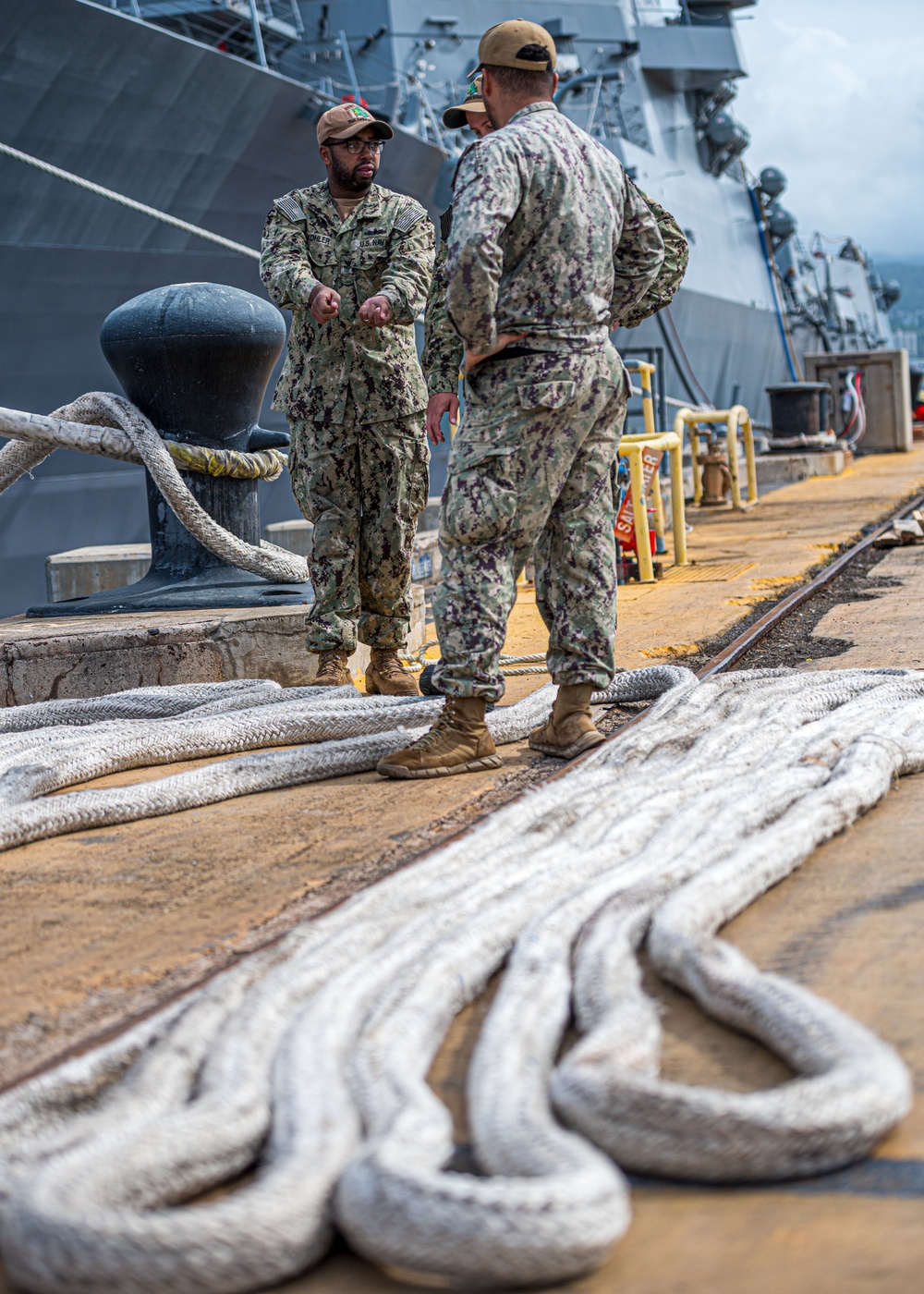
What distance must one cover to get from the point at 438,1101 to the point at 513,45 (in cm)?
239

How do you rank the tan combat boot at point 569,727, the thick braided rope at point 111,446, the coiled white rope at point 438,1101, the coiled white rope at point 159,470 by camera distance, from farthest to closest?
the coiled white rope at point 159,470 < the thick braided rope at point 111,446 < the tan combat boot at point 569,727 < the coiled white rope at point 438,1101

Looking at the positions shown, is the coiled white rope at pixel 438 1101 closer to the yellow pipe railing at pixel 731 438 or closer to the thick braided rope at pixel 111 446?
the thick braided rope at pixel 111 446

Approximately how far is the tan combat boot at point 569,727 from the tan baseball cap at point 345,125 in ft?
5.86

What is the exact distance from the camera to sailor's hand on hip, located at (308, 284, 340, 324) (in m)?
3.92

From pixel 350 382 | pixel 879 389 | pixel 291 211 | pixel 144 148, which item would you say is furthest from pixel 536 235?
pixel 879 389

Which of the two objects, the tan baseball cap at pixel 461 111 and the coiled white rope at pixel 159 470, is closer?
the tan baseball cap at pixel 461 111

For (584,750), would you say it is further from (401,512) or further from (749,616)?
(749,616)

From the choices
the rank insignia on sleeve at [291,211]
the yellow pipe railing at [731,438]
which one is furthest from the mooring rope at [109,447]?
the yellow pipe railing at [731,438]

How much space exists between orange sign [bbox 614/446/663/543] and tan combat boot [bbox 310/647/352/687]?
116 inches

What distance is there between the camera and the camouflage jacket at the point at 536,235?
9.71ft

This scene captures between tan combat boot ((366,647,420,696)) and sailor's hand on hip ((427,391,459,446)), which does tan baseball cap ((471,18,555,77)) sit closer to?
sailor's hand on hip ((427,391,459,446))

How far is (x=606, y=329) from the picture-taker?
3285 millimetres

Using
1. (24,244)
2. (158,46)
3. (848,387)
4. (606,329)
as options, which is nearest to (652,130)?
(848,387)

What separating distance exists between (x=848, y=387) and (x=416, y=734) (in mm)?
17096
